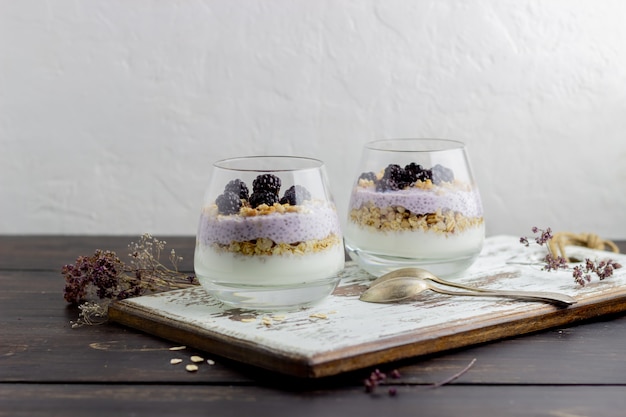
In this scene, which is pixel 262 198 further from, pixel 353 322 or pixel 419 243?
pixel 419 243

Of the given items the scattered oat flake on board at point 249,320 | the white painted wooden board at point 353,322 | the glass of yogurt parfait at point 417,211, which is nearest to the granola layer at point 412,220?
the glass of yogurt parfait at point 417,211

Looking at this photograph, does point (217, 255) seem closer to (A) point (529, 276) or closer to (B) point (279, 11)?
(A) point (529, 276)

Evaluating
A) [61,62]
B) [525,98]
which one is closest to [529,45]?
[525,98]

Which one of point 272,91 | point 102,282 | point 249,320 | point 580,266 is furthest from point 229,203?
point 272,91

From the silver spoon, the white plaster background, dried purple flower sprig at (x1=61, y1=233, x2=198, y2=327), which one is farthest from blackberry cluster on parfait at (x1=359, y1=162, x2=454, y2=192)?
the white plaster background

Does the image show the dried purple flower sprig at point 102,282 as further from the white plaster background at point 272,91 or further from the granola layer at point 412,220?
the white plaster background at point 272,91

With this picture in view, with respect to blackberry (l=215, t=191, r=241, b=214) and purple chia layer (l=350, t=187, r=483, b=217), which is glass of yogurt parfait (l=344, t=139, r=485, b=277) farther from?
blackberry (l=215, t=191, r=241, b=214)

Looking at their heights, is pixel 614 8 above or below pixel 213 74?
above
